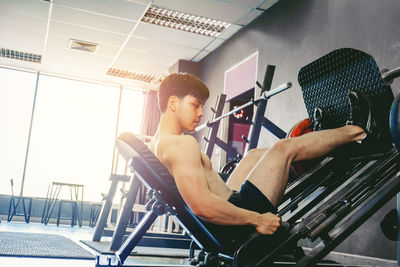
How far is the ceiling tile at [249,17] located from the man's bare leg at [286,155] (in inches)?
124

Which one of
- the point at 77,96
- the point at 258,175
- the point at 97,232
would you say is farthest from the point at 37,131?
the point at 258,175

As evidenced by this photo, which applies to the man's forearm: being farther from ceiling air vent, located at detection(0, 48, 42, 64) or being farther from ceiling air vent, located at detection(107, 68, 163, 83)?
ceiling air vent, located at detection(0, 48, 42, 64)

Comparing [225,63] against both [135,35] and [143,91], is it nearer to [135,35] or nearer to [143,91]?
[135,35]

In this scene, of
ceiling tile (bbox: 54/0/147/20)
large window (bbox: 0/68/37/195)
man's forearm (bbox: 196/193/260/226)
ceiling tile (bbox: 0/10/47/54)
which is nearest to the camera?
man's forearm (bbox: 196/193/260/226)

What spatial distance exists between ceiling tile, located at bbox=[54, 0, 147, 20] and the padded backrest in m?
3.39

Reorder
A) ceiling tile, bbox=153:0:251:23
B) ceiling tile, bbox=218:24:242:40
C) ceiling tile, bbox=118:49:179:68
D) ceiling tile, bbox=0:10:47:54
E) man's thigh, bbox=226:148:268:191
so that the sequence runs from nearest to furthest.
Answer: man's thigh, bbox=226:148:268:191 < ceiling tile, bbox=153:0:251:23 < ceiling tile, bbox=218:24:242:40 < ceiling tile, bbox=0:10:47:54 < ceiling tile, bbox=118:49:179:68

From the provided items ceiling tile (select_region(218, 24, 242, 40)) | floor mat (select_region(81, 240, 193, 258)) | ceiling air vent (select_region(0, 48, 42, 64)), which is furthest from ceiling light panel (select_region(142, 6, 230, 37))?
floor mat (select_region(81, 240, 193, 258))

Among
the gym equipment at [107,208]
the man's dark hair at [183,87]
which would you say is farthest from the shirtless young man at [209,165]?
the gym equipment at [107,208]

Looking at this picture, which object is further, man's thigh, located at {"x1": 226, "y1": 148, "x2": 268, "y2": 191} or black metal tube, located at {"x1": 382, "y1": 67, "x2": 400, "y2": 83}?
man's thigh, located at {"x1": 226, "y1": 148, "x2": 268, "y2": 191}

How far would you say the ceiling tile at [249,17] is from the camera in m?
4.56

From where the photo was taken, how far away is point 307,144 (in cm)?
166

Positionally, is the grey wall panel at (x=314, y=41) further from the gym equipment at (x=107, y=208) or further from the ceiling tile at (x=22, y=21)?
the ceiling tile at (x=22, y=21)

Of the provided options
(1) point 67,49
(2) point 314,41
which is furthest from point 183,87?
(1) point 67,49

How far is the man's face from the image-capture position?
172 cm
